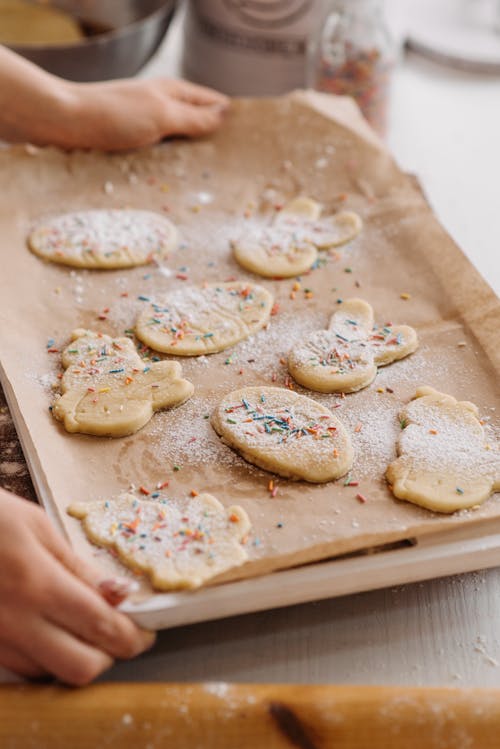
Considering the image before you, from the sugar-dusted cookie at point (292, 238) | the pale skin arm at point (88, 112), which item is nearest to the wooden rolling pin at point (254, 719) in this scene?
the sugar-dusted cookie at point (292, 238)

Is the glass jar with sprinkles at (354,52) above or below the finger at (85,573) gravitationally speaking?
above

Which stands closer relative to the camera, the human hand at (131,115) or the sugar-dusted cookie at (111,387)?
the sugar-dusted cookie at (111,387)

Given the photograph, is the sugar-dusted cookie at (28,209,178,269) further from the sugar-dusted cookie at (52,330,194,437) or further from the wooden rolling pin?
the wooden rolling pin

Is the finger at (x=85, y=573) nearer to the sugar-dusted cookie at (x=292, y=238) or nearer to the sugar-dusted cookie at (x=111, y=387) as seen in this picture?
the sugar-dusted cookie at (x=111, y=387)

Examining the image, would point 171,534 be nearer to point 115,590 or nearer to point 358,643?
point 115,590

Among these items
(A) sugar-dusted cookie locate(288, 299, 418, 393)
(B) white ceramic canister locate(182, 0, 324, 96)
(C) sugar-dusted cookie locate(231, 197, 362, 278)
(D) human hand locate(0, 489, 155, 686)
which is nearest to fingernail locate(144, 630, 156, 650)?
(D) human hand locate(0, 489, 155, 686)

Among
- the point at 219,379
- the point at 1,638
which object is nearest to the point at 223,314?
the point at 219,379

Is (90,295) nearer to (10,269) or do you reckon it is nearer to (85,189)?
(10,269)
